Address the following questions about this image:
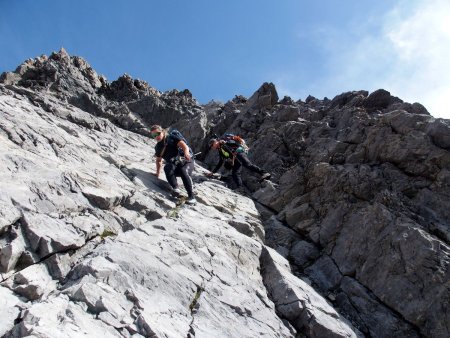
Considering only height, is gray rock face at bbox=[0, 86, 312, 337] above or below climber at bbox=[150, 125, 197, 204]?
below

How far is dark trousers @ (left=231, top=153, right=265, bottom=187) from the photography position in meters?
23.3

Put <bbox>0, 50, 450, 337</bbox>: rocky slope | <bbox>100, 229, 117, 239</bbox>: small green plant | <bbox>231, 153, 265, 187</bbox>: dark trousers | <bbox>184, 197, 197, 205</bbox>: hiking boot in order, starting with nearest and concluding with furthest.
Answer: <bbox>0, 50, 450, 337</bbox>: rocky slope, <bbox>100, 229, 117, 239</bbox>: small green plant, <bbox>184, 197, 197, 205</bbox>: hiking boot, <bbox>231, 153, 265, 187</bbox>: dark trousers

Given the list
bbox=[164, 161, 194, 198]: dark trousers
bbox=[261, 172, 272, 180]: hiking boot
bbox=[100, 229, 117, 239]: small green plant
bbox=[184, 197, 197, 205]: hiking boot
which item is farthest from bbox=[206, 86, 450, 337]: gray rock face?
bbox=[100, 229, 117, 239]: small green plant

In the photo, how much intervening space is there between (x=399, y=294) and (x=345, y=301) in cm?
196

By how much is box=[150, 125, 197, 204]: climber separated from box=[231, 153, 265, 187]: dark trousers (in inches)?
199

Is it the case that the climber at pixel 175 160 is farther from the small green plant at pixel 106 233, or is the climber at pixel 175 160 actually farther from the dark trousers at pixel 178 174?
the small green plant at pixel 106 233

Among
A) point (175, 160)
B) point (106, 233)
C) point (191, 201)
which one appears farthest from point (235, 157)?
point (106, 233)

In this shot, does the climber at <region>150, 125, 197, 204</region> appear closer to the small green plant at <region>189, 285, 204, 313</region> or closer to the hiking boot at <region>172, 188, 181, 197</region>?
the hiking boot at <region>172, 188, 181, 197</region>

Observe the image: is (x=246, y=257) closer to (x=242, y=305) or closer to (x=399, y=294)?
(x=242, y=305)

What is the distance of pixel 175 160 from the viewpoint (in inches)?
719

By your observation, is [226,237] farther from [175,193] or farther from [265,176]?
[265,176]

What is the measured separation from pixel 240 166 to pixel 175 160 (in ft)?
21.8

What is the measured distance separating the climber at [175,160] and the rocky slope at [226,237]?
2.31 feet

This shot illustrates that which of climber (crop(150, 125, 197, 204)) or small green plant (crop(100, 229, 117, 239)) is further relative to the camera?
climber (crop(150, 125, 197, 204))
